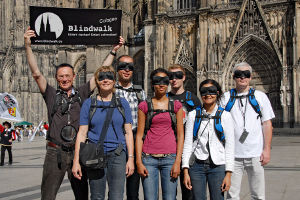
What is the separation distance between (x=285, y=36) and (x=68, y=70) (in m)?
23.5

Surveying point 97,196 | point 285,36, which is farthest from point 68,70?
point 285,36

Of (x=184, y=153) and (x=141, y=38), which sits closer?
(x=184, y=153)

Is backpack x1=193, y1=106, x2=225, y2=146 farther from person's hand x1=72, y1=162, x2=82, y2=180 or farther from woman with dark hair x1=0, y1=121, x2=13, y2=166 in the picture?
woman with dark hair x1=0, y1=121, x2=13, y2=166

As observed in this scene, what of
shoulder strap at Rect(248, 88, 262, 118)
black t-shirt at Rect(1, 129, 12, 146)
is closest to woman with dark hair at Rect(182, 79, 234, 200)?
shoulder strap at Rect(248, 88, 262, 118)

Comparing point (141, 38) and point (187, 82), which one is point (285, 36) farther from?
point (141, 38)

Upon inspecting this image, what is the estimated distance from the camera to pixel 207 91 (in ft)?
15.3

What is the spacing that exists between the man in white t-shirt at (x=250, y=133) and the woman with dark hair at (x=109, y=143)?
127 centimetres

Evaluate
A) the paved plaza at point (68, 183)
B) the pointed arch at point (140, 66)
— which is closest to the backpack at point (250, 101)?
the paved plaza at point (68, 183)

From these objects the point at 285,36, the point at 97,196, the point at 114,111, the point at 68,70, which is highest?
the point at 285,36

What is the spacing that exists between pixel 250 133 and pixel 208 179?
778mm

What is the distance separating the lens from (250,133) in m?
4.89

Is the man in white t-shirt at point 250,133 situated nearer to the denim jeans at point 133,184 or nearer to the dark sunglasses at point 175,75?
the dark sunglasses at point 175,75

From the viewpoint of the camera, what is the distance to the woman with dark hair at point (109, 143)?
14.6 feet

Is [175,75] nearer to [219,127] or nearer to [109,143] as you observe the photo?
[219,127]
